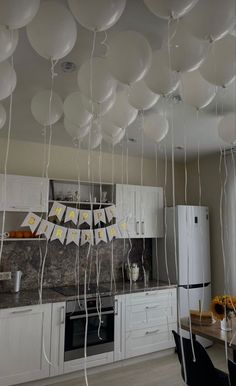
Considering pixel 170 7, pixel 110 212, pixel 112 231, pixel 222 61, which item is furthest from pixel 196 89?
pixel 112 231

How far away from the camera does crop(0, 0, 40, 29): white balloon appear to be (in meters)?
1.09

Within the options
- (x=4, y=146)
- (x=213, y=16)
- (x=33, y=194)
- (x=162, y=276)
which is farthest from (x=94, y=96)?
(x=162, y=276)

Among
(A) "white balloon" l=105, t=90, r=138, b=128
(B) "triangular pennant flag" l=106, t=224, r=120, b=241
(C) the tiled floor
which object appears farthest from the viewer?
(B) "triangular pennant flag" l=106, t=224, r=120, b=241

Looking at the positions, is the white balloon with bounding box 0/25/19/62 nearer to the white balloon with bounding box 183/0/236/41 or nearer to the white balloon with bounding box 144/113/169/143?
the white balloon with bounding box 183/0/236/41

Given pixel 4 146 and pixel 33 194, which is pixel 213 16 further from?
pixel 4 146

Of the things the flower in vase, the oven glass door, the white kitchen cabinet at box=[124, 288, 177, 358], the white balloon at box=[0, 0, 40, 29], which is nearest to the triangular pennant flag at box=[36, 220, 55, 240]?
the oven glass door

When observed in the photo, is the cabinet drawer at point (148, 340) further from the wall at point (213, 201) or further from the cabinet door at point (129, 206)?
the cabinet door at point (129, 206)

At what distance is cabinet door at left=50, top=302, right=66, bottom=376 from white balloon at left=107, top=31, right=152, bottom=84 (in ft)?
8.16

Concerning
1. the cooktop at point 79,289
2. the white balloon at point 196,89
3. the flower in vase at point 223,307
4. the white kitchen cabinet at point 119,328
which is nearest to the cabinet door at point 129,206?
the cooktop at point 79,289

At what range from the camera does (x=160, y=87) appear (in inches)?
60.7

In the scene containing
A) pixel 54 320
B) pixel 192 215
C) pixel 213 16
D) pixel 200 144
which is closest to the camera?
pixel 213 16

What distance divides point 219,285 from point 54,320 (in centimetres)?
246

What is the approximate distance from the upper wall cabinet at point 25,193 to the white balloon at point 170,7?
2494mm

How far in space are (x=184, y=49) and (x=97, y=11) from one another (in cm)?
45
